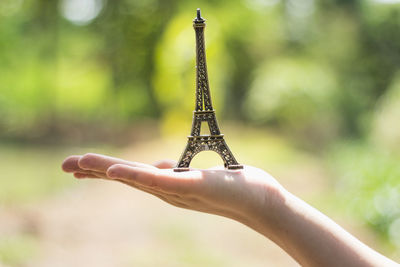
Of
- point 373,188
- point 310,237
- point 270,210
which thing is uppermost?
point 373,188

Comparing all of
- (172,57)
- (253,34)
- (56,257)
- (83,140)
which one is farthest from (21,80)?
(56,257)

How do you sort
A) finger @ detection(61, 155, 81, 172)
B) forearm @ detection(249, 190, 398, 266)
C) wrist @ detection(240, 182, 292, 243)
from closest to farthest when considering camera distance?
forearm @ detection(249, 190, 398, 266), wrist @ detection(240, 182, 292, 243), finger @ detection(61, 155, 81, 172)

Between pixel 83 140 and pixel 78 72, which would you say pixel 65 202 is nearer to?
pixel 83 140

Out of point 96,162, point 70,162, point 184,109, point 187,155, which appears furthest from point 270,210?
point 184,109

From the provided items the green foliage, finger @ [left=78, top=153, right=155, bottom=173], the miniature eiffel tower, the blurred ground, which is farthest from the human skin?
the green foliage

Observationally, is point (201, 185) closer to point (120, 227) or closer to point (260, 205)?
point (260, 205)

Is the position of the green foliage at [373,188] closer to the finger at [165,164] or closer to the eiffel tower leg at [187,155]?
the eiffel tower leg at [187,155]

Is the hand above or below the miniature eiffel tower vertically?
below

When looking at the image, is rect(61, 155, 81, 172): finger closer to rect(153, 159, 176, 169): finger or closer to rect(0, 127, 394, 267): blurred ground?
rect(153, 159, 176, 169): finger
